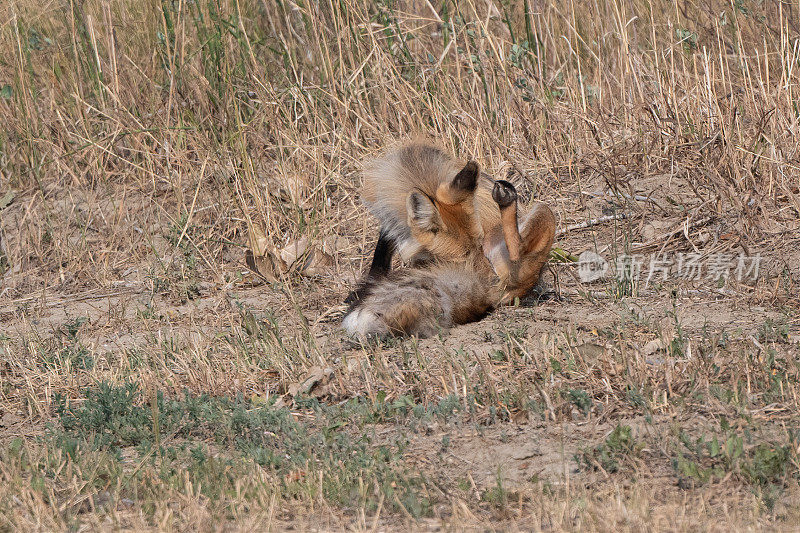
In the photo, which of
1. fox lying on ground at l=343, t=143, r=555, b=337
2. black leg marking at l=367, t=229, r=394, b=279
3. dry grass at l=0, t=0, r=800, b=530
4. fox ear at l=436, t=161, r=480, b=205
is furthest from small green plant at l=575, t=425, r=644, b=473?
black leg marking at l=367, t=229, r=394, b=279

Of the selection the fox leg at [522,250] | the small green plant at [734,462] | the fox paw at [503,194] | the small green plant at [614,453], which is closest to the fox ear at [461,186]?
the fox paw at [503,194]

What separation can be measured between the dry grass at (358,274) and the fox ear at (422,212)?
564 millimetres

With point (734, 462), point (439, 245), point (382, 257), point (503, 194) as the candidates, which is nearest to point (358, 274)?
point (382, 257)

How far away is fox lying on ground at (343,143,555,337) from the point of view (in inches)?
163

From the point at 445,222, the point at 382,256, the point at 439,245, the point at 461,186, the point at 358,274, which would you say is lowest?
the point at 358,274

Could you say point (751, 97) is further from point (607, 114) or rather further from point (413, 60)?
point (413, 60)

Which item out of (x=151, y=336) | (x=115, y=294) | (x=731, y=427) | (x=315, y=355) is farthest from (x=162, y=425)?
(x=115, y=294)

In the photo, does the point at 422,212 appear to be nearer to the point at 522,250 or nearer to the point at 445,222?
the point at 445,222

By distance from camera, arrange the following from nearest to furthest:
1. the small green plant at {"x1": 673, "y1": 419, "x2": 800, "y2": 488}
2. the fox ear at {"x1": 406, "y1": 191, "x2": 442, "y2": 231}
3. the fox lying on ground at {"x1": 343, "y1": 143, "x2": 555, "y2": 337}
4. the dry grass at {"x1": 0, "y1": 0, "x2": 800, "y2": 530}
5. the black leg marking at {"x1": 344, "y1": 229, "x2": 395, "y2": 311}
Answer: the small green plant at {"x1": 673, "y1": 419, "x2": 800, "y2": 488}, the dry grass at {"x1": 0, "y1": 0, "x2": 800, "y2": 530}, the fox lying on ground at {"x1": 343, "y1": 143, "x2": 555, "y2": 337}, the fox ear at {"x1": 406, "y1": 191, "x2": 442, "y2": 231}, the black leg marking at {"x1": 344, "y1": 229, "x2": 395, "y2": 311}

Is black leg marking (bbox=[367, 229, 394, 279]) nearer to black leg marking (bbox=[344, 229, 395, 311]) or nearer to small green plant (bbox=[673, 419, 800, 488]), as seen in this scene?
black leg marking (bbox=[344, 229, 395, 311])

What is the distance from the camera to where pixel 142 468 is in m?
3.13

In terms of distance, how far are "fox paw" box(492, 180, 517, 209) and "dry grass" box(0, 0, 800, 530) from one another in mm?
585

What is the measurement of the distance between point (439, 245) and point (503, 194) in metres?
0.40

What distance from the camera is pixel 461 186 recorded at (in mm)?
4262
